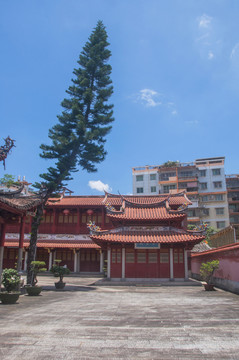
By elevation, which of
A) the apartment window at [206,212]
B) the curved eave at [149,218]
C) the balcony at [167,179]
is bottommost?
the curved eave at [149,218]

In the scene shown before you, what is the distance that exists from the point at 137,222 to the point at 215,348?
17975 mm

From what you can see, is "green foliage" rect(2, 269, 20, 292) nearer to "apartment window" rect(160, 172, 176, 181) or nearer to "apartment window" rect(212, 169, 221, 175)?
"apartment window" rect(160, 172, 176, 181)

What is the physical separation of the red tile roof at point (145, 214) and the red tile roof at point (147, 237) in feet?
3.98

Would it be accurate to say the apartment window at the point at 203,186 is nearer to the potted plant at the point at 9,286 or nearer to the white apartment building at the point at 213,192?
the white apartment building at the point at 213,192

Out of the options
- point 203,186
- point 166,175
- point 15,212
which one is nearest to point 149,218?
point 15,212

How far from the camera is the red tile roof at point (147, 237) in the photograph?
2108 centimetres

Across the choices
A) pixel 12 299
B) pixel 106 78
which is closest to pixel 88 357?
pixel 12 299

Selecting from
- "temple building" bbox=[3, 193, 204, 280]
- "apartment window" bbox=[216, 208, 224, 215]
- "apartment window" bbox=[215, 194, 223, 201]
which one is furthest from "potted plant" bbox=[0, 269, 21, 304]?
"apartment window" bbox=[215, 194, 223, 201]

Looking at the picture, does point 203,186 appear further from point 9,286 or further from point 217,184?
point 9,286

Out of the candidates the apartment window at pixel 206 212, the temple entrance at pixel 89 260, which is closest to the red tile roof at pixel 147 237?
the temple entrance at pixel 89 260

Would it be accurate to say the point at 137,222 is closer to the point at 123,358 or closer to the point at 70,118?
the point at 70,118

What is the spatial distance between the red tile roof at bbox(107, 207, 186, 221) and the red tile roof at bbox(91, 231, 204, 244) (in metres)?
1.21

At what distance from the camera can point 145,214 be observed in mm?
23703

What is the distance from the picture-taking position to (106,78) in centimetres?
2002
